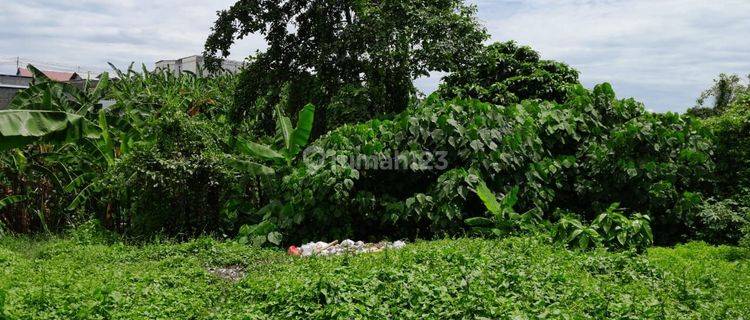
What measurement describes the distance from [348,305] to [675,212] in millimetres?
5781

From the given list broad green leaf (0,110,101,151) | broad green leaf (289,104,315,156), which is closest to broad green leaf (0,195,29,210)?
broad green leaf (289,104,315,156)

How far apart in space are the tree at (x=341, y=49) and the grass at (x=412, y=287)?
4.10 metres

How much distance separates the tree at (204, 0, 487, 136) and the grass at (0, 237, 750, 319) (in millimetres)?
4101

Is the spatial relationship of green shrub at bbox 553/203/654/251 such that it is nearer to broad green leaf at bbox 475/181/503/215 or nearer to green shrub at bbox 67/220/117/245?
broad green leaf at bbox 475/181/503/215

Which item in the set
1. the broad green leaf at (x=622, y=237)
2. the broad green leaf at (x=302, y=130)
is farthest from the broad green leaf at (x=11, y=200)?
the broad green leaf at (x=622, y=237)

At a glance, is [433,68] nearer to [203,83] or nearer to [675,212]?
[675,212]

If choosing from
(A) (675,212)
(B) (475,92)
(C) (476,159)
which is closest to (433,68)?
(B) (475,92)

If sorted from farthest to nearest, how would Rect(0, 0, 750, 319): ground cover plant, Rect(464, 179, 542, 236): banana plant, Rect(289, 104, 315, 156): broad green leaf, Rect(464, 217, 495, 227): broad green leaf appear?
Rect(289, 104, 315, 156): broad green leaf < Rect(464, 217, 495, 227): broad green leaf < Rect(464, 179, 542, 236): banana plant < Rect(0, 0, 750, 319): ground cover plant

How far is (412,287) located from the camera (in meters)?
4.81

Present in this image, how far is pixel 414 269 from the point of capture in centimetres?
541

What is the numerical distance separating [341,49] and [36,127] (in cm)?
600

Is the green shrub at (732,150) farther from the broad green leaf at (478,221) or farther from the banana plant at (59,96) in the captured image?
the banana plant at (59,96)

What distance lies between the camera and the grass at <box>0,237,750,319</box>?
179 inches

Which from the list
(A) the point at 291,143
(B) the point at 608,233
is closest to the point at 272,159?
(A) the point at 291,143
